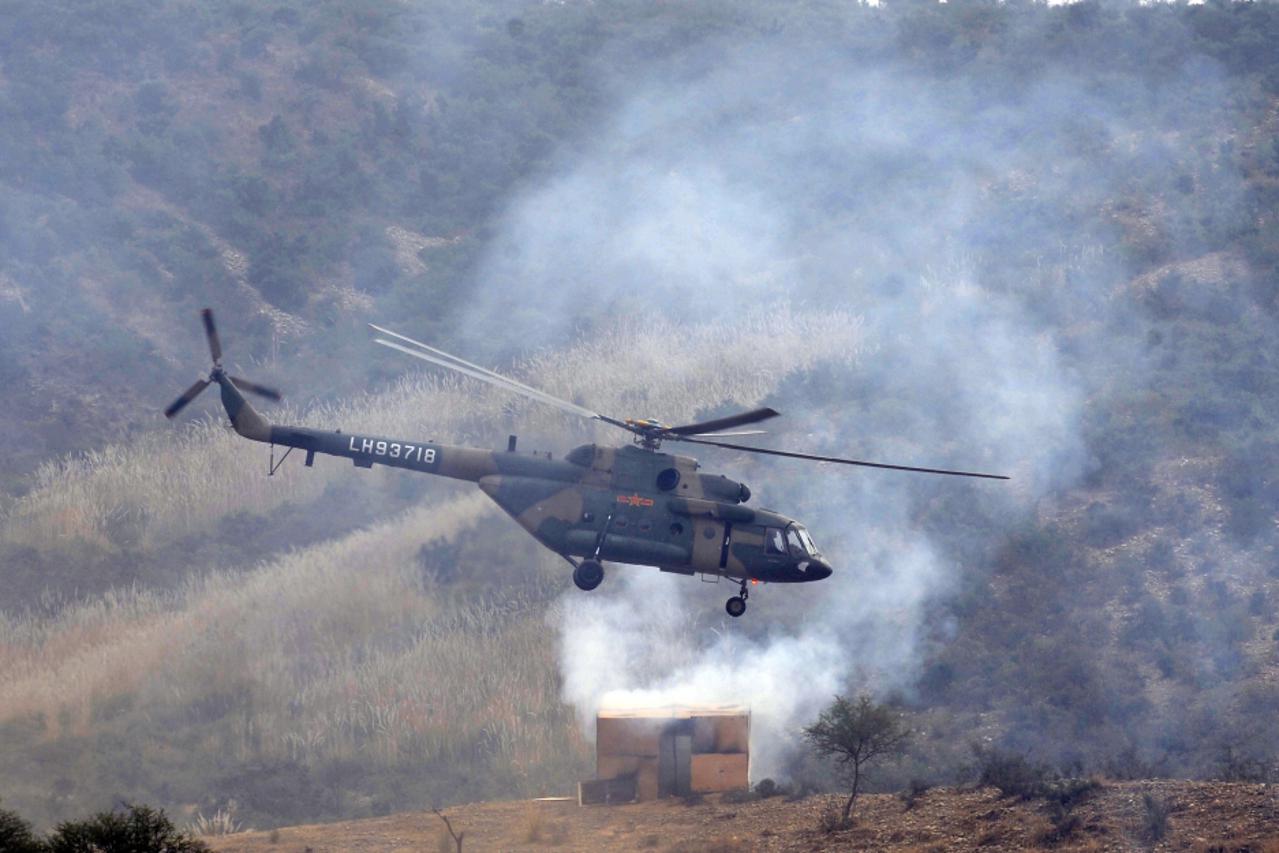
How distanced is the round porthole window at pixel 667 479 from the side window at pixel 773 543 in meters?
1.83

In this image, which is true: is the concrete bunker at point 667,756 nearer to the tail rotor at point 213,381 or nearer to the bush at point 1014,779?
the bush at point 1014,779

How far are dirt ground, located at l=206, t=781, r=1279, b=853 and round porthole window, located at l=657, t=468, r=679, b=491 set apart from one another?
18.4ft

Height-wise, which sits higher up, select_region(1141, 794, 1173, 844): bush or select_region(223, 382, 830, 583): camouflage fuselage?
select_region(223, 382, 830, 583): camouflage fuselage

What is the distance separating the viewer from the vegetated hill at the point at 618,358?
1394 inches

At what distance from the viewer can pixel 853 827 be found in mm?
23641

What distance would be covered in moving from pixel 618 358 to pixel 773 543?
2617 centimetres

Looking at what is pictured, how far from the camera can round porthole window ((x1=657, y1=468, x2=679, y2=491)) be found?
25297mm

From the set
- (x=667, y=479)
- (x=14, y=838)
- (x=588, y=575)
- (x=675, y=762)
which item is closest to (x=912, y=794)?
(x=675, y=762)

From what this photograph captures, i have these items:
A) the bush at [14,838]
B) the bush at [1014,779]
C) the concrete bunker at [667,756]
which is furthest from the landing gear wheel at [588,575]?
the bush at [14,838]

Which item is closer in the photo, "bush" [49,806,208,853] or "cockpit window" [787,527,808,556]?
"bush" [49,806,208,853]

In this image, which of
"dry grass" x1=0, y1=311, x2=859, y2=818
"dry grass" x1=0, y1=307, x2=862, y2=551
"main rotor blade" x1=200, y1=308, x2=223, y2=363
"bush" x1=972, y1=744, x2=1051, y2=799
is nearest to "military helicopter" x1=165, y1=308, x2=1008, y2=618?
"main rotor blade" x1=200, y1=308, x2=223, y2=363

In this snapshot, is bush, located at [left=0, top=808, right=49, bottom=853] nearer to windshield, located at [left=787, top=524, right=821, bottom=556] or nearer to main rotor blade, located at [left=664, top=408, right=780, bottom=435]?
main rotor blade, located at [left=664, top=408, right=780, bottom=435]

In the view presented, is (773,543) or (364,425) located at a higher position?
(364,425)

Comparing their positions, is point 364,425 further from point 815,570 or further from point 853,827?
point 853,827
